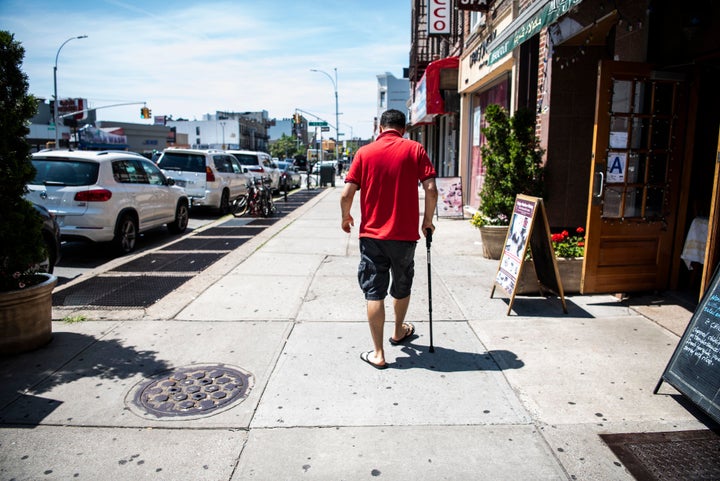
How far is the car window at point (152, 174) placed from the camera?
33.6ft

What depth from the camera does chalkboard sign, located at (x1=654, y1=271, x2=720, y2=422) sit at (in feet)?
10.6

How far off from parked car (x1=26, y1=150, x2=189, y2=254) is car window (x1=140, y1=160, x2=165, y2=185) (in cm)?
61

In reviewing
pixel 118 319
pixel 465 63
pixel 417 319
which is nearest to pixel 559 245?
pixel 417 319

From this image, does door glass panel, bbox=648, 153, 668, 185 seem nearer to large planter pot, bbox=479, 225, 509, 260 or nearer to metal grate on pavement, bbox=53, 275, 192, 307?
large planter pot, bbox=479, 225, 509, 260

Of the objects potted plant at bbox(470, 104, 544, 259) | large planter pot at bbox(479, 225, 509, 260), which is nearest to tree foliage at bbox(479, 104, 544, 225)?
potted plant at bbox(470, 104, 544, 259)

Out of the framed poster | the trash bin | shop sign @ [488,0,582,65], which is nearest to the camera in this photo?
shop sign @ [488,0,582,65]

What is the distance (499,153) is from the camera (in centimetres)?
778

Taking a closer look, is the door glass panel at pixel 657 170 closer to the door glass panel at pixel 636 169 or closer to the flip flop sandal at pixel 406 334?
the door glass panel at pixel 636 169

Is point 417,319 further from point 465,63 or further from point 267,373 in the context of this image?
point 465,63

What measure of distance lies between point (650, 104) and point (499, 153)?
2.41m

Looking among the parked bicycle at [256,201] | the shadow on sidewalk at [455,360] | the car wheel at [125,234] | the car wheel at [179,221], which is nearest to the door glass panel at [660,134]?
the shadow on sidewalk at [455,360]

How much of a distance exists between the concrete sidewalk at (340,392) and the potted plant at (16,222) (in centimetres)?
24

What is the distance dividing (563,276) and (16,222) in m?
5.66

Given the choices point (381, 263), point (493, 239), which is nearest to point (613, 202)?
point (493, 239)
